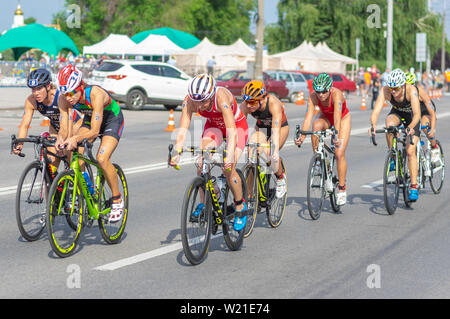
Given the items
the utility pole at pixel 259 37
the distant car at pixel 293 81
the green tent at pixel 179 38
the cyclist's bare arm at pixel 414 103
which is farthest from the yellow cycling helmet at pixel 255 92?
the green tent at pixel 179 38

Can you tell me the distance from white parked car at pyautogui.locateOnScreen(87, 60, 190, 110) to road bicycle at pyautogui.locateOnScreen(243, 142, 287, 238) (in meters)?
18.3

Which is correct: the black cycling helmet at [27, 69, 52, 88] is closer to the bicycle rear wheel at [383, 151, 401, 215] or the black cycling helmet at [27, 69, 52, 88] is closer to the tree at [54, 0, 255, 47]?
the bicycle rear wheel at [383, 151, 401, 215]

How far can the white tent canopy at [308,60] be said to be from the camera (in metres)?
52.0

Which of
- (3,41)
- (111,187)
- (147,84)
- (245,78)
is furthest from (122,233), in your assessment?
(3,41)

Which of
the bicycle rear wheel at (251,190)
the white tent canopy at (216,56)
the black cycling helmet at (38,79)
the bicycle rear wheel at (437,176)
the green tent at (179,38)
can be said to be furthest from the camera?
the green tent at (179,38)

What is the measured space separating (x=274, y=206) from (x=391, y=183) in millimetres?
1765

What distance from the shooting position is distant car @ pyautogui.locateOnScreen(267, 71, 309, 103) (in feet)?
119

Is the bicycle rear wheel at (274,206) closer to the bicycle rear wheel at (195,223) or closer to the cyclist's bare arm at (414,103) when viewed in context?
the bicycle rear wheel at (195,223)

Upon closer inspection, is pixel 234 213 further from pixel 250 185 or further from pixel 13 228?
pixel 13 228

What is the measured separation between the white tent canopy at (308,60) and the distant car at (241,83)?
51.8 ft

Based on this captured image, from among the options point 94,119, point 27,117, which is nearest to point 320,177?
point 94,119

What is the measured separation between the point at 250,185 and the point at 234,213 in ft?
2.54

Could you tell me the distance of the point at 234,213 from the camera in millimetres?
7000

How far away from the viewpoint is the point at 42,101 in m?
7.65
